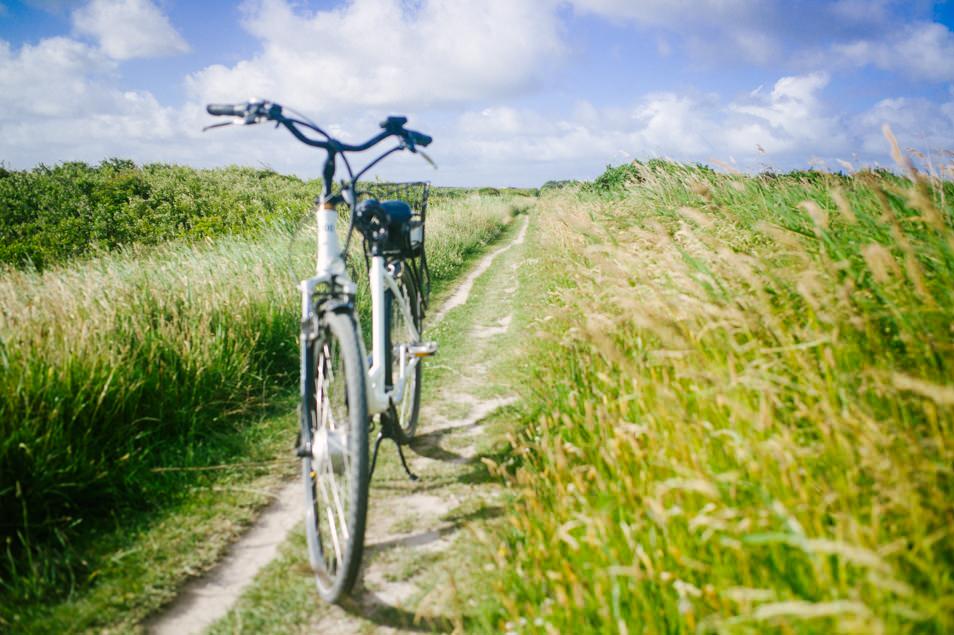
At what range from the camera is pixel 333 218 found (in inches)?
114

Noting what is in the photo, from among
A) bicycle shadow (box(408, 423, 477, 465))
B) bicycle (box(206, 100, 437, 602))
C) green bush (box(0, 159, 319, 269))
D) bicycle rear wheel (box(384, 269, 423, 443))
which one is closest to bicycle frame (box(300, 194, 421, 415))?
bicycle (box(206, 100, 437, 602))

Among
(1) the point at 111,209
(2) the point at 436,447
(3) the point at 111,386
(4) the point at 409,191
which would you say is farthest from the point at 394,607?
(1) the point at 111,209

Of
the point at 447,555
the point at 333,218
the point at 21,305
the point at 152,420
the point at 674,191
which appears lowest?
the point at 447,555

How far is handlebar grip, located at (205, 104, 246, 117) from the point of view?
269cm

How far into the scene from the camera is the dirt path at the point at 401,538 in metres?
2.46

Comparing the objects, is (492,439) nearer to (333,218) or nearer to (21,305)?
(333,218)

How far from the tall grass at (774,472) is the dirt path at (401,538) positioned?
17.1 inches

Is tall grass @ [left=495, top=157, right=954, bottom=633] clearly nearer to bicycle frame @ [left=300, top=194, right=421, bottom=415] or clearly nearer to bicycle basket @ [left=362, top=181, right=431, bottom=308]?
bicycle frame @ [left=300, top=194, right=421, bottom=415]

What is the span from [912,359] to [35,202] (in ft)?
72.8

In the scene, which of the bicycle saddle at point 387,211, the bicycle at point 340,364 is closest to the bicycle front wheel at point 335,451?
the bicycle at point 340,364

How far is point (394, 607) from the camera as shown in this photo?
2506 mm

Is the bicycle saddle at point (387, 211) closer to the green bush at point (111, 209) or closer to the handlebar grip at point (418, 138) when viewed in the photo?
the handlebar grip at point (418, 138)

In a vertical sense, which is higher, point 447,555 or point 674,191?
point 674,191

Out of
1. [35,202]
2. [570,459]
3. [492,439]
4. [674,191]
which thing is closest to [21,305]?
[492,439]
